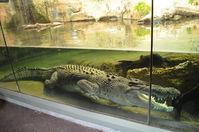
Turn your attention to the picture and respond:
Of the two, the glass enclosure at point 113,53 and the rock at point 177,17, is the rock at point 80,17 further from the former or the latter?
the rock at point 177,17

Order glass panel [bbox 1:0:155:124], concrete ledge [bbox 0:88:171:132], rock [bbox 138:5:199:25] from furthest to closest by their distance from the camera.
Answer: concrete ledge [bbox 0:88:171:132], glass panel [bbox 1:0:155:124], rock [bbox 138:5:199:25]

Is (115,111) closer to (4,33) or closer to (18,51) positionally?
(18,51)

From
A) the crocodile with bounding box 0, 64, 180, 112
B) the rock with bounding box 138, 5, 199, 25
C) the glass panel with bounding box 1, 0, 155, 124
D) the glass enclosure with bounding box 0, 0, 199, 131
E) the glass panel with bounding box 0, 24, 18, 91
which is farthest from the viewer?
the glass panel with bounding box 0, 24, 18, 91

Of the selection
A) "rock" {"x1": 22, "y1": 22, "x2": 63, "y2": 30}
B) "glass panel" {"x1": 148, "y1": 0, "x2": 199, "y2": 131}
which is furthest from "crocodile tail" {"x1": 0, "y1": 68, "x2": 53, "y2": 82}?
"glass panel" {"x1": 148, "y1": 0, "x2": 199, "y2": 131}

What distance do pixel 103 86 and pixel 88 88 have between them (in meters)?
0.18

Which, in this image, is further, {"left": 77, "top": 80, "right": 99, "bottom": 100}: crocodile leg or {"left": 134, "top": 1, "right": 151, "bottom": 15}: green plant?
{"left": 77, "top": 80, "right": 99, "bottom": 100}: crocodile leg

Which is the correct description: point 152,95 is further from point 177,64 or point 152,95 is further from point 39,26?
point 39,26

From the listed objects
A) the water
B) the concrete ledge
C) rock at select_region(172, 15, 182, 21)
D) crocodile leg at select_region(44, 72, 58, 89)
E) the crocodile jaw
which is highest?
rock at select_region(172, 15, 182, 21)

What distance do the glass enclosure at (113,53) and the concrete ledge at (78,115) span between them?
72 mm

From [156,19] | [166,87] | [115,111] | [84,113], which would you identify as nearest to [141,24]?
[156,19]

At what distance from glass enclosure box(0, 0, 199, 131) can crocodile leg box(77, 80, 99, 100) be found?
1 centimetres

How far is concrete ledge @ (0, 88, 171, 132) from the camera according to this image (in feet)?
5.06

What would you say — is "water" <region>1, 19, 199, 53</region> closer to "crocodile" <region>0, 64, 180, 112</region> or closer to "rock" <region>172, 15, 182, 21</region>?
"rock" <region>172, 15, 182, 21</region>

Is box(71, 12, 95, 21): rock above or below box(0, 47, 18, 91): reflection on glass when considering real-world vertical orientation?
above
